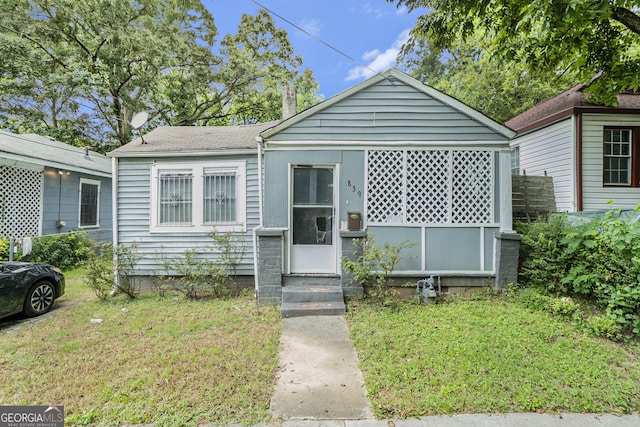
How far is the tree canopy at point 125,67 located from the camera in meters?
12.3

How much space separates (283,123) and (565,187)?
7318 mm

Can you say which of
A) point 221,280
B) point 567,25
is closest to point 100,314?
point 221,280

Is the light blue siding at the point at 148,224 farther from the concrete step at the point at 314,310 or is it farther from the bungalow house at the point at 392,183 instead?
the concrete step at the point at 314,310

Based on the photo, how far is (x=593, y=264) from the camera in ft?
13.7

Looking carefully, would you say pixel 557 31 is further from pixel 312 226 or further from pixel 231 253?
pixel 231 253

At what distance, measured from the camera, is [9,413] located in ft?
8.36

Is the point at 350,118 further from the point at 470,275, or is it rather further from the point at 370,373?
the point at 370,373

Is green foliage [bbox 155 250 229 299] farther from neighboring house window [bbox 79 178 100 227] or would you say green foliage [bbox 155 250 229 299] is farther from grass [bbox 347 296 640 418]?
neighboring house window [bbox 79 178 100 227]

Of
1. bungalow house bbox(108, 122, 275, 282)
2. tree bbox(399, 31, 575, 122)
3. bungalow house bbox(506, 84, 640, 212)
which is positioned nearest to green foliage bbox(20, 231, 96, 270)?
bungalow house bbox(108, 122, 275, 282)

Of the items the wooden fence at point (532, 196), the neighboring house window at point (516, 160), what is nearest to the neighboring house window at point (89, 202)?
A: the wooden fence at point (532, 196)

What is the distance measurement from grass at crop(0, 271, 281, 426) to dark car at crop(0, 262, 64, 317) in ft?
1.09

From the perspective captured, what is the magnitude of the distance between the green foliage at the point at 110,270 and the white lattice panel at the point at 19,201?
13.5 ft

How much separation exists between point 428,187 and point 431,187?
0.19 feet

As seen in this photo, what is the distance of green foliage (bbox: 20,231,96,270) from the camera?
24.7 feet
